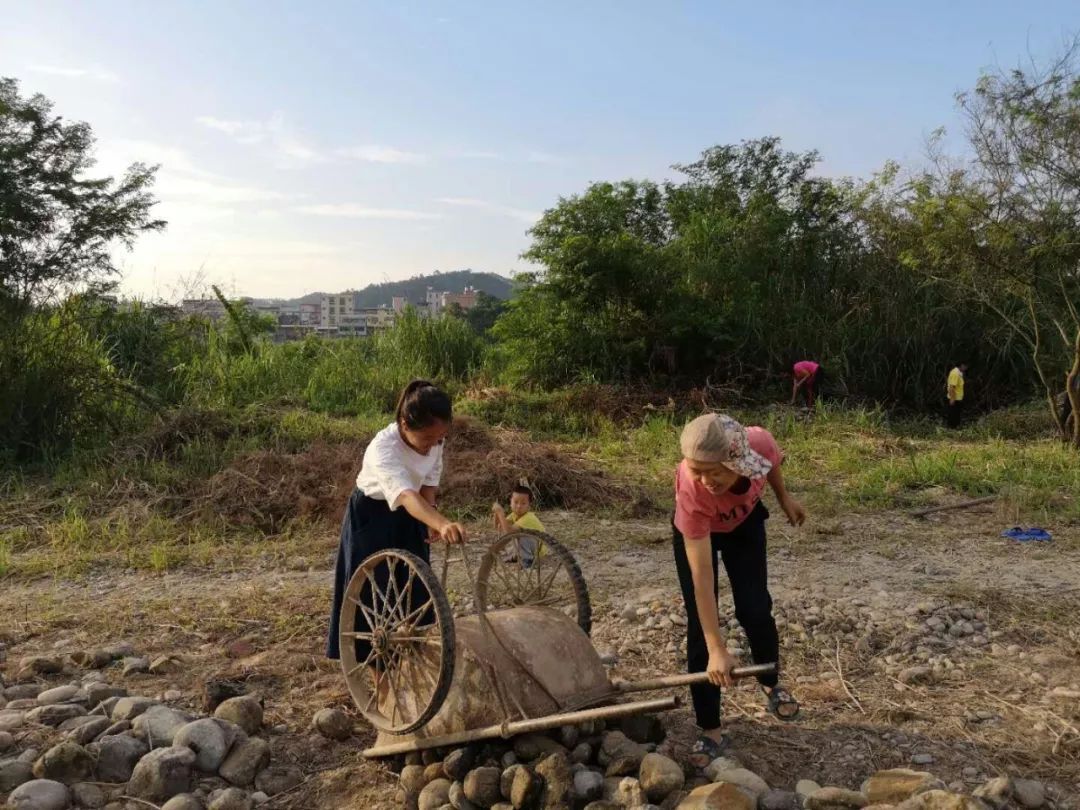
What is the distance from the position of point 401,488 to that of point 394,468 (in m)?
0.11

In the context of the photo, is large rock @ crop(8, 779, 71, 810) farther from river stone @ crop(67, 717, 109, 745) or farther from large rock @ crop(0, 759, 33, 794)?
river stone @ crop(67, 717, 109, 745)

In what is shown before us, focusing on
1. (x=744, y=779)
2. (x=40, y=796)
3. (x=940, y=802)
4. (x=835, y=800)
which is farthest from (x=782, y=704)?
(x=40, y=796)

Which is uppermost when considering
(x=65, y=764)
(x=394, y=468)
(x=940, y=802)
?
(x=394, y=468)

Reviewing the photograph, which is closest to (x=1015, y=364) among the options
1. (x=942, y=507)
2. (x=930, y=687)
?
(x=942, y=507)

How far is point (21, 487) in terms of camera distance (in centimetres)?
787

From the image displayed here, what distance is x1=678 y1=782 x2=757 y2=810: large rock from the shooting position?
2.42 m

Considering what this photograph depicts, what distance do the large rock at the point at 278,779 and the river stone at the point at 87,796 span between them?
48 cm

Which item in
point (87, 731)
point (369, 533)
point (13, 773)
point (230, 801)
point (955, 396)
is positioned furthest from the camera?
point (955, 396)

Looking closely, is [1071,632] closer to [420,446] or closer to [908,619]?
[908,619]

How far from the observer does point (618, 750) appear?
2814mm

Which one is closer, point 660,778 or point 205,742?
point 660,778

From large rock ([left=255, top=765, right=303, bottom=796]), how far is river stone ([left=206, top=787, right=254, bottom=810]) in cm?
13

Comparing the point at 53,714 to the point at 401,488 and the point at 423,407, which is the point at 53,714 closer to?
the point at 401,488

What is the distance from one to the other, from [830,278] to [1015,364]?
3271mm
